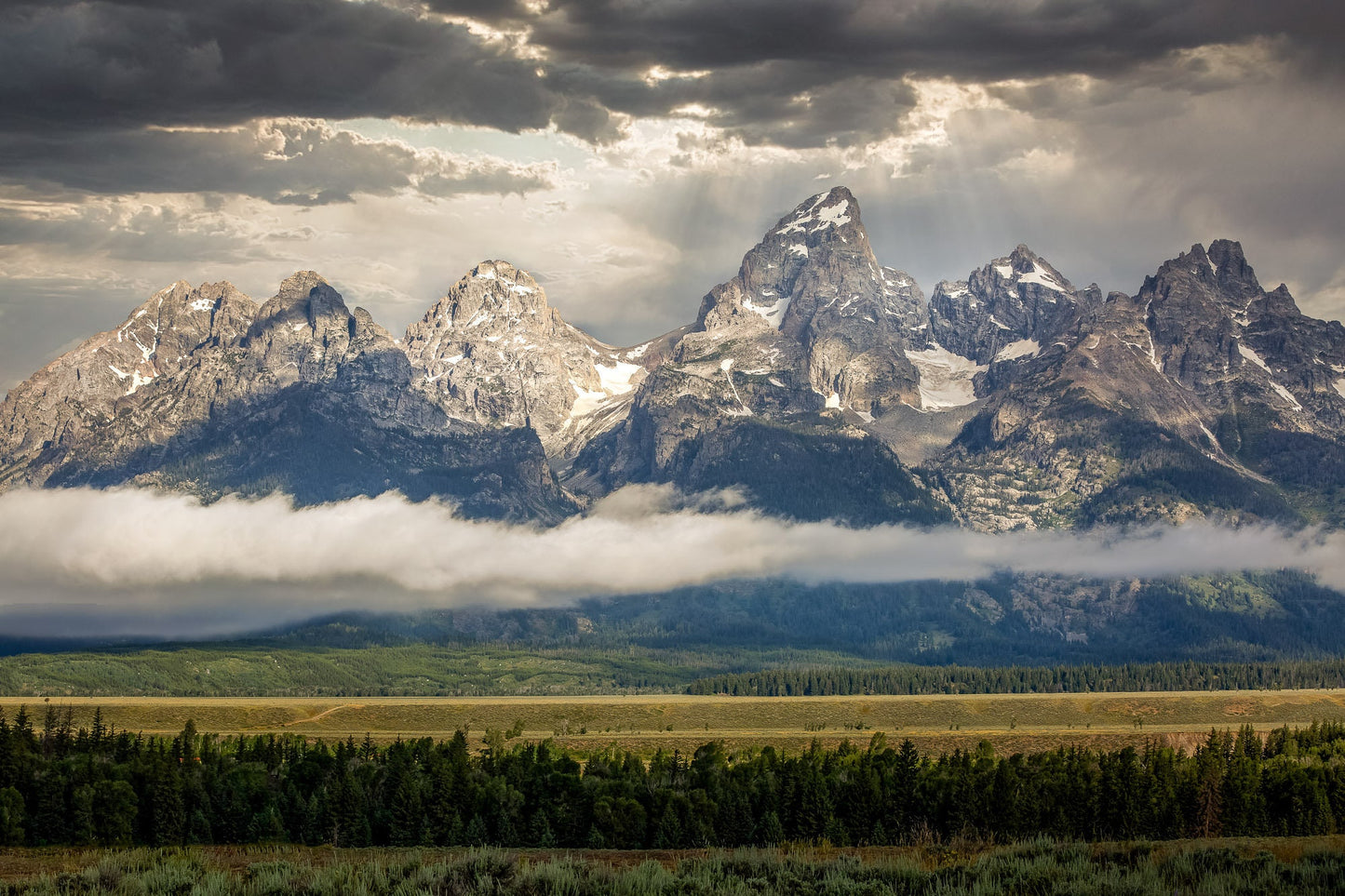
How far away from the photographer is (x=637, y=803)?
146 meters

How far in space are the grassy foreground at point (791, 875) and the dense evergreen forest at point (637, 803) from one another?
79800mm

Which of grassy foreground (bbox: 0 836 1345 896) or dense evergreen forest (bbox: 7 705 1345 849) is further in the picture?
dense evergreen forest (bbox: 7 705 1345 849)

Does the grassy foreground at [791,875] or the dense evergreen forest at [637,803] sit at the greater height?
the grassy foreground at [791,875]

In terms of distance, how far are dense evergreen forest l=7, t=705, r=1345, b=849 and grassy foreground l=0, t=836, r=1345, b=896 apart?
79.8 meters

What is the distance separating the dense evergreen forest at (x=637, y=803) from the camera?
14062 cm

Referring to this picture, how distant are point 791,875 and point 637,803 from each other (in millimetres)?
98870

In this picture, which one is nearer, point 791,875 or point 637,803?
point 791,875

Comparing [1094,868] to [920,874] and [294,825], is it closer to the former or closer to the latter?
[920,874]

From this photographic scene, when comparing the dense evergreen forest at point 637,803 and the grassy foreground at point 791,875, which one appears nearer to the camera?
the grassy foreground at point 791,875

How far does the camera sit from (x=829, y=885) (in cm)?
4844

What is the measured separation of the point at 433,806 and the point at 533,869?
336 feet

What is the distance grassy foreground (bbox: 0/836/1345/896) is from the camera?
46.9 meters

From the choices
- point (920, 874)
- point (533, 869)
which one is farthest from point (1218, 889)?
point (533, 869)

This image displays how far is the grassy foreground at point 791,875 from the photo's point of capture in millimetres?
46875
